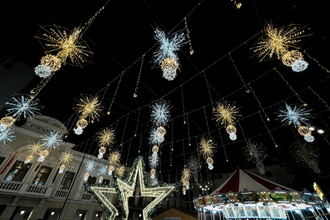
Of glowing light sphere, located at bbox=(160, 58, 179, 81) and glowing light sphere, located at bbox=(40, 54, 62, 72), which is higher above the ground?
glowing light sphere, located at bbox=(40, 54, 62, 72)

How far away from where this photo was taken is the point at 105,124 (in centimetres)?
1192

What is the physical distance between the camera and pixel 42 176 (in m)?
13.2

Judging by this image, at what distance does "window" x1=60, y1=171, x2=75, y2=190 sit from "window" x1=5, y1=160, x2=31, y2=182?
131 inches

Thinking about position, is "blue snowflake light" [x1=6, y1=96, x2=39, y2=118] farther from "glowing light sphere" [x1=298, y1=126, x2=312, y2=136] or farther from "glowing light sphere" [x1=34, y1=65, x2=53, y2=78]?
Answer: "glowing light sphere" [x1=298, y1=126, x2=312, y2=136]

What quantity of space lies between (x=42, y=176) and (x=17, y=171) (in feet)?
6.03

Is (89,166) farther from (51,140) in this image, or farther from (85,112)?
(85,112)

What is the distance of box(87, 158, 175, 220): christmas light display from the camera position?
387 centimetres

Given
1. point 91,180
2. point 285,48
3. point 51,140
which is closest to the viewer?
point 285,48

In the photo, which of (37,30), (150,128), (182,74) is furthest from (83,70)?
(150,128)

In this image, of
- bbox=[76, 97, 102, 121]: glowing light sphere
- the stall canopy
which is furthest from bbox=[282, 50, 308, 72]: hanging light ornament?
bbox=[76, 97, 102, 121]: glowing light sphere

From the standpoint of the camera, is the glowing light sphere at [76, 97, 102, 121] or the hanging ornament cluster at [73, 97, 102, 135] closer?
the hanging ornament cluster at [73, 97, 102, 135]

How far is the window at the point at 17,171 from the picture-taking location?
37.9ft

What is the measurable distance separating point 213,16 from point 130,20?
310 cm

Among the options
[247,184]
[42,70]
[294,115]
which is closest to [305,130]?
[294,115]
